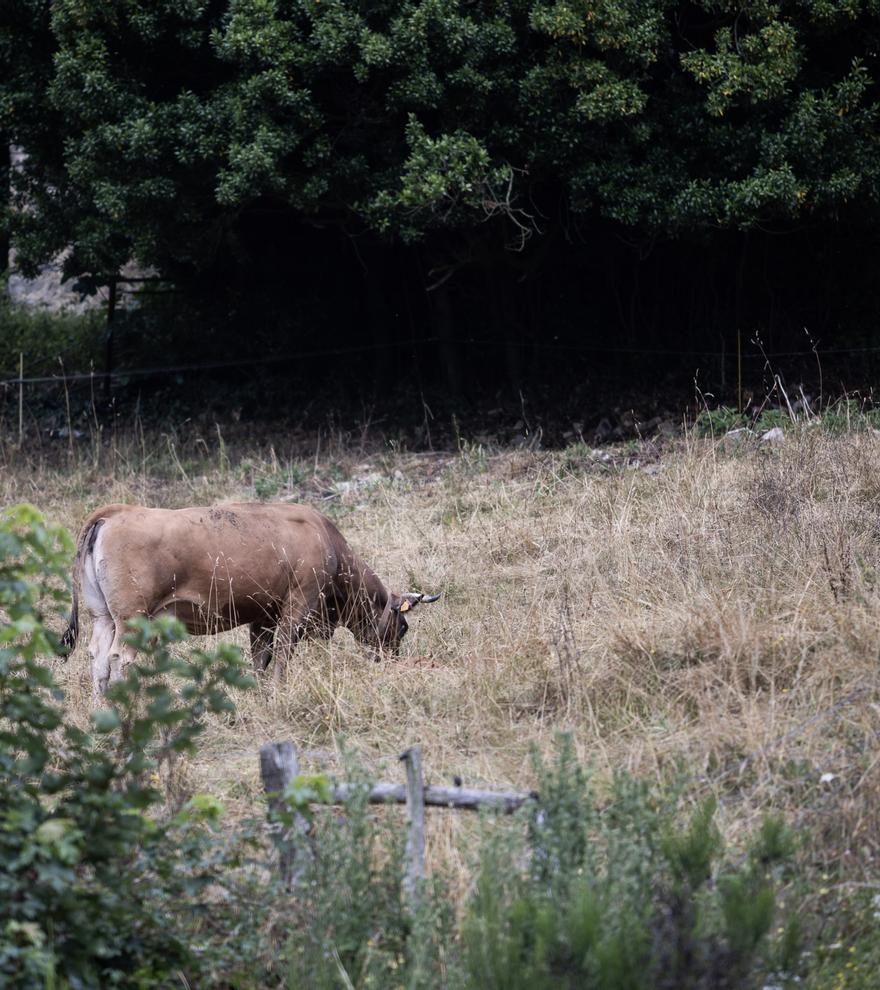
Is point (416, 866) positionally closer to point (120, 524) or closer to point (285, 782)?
point (285, 782)

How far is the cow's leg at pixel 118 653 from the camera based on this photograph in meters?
7.96

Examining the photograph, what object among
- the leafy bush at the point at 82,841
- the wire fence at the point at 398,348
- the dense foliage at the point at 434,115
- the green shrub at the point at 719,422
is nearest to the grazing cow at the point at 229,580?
the leafy bush at the point at 82,841

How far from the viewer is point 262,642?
8.73 metres

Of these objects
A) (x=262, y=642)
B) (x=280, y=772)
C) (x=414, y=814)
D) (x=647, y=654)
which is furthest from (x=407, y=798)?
(x=262, y=642)

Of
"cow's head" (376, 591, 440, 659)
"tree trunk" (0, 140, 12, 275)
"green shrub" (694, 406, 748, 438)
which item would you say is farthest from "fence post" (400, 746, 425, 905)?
"tree trunk" (0, 140, 12, 275)

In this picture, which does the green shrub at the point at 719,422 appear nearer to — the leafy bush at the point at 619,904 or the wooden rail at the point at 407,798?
the leafy bush at the point at 619,904

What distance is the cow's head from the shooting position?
27.9ft

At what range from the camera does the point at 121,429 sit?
54.1 feet

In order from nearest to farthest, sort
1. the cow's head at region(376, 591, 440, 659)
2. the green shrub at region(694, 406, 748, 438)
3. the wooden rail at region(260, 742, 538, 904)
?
the wooden rail at region(260, 742, 538, 904), the cow's head at region(376, 591, 440, 659), the green shrub at region(694, 406, 748, 438)

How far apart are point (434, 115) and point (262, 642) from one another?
724cm

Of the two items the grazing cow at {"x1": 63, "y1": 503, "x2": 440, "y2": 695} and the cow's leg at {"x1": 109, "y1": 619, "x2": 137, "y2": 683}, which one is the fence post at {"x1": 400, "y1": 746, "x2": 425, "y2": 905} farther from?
the cow's leg at {"x1": 109, "y1": 619, "x2": 137, "y2": 683}

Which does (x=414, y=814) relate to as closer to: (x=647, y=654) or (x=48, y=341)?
(x=647, y=654)

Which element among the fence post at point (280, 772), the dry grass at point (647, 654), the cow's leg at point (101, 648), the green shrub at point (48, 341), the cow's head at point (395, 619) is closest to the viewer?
the fence post at point (280, 772)

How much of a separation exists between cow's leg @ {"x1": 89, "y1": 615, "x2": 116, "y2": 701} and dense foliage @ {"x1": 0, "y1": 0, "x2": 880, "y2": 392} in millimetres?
5940
